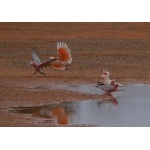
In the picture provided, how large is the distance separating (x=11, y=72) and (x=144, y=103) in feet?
3.40

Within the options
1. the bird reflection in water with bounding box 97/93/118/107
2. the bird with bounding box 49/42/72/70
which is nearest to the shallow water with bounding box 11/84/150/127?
the bird reflection in water with bounding box 97/93/118/107

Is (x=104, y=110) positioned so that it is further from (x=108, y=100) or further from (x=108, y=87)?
(x=108, y=87)

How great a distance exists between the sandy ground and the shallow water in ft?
0.27

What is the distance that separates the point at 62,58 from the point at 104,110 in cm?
54

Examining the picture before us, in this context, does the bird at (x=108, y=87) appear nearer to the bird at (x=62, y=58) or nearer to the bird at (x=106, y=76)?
the bird at (x=106, y=76)

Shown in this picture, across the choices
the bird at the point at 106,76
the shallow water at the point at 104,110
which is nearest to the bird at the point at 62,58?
the shallow water at the point at 104,110

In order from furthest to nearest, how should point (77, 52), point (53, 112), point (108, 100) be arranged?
1. point (77, 52)
2. point (108, 100)
3. point (53, 112)

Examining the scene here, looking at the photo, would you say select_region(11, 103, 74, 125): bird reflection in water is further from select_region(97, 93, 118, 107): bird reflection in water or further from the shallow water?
select_region(97, 93, 118, 107): bird reflection in water

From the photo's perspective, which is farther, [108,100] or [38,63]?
[38,63]

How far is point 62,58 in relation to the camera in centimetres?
566

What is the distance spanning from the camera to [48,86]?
5.62m

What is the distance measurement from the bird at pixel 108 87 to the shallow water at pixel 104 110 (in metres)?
0.03

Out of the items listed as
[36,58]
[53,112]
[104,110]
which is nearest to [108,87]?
[104,110]

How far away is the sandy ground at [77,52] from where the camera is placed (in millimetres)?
5621
